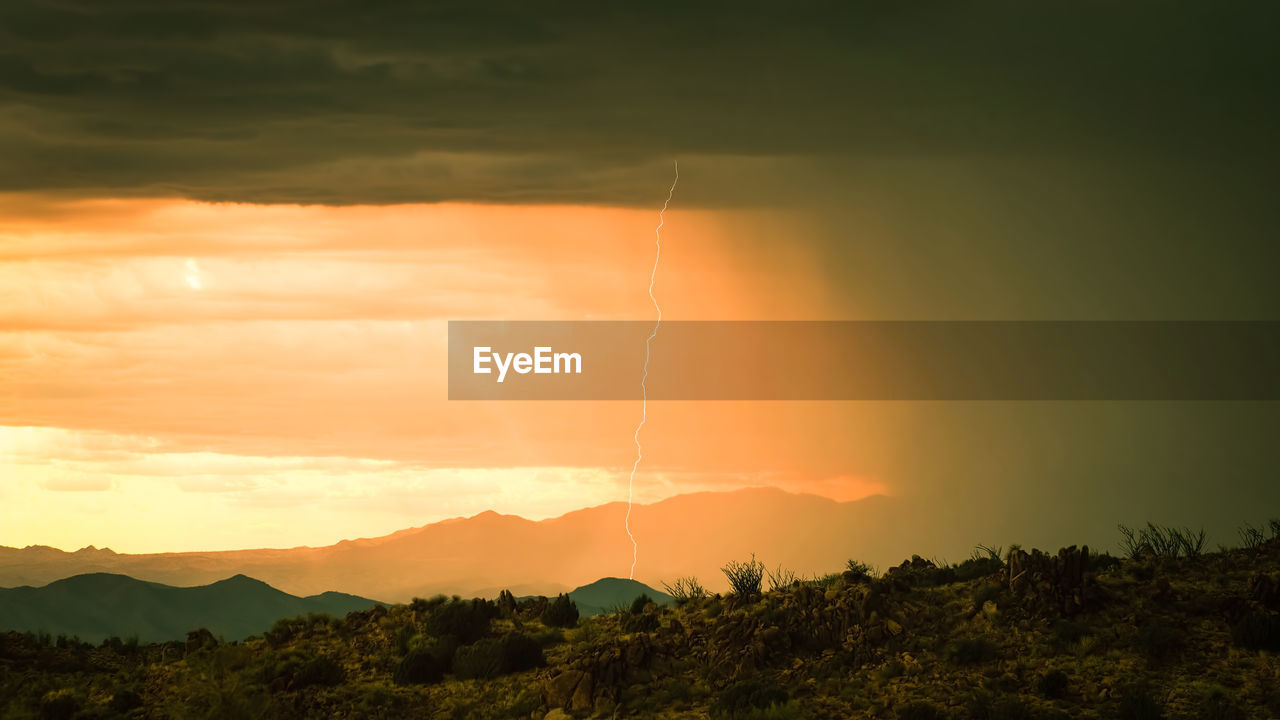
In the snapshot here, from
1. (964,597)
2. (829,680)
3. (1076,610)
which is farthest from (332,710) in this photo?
(1076,610)

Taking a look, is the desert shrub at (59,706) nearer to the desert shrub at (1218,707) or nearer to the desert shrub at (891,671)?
the desert shrub at (891,671)

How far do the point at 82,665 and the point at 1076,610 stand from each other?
40922 millimetres

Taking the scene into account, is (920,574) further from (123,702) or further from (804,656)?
(123,702)

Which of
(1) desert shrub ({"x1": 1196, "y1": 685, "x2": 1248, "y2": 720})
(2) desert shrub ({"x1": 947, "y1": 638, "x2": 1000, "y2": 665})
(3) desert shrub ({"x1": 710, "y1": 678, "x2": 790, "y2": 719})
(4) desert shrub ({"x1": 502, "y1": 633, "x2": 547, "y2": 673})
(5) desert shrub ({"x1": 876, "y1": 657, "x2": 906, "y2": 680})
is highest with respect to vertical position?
(4) desert shrub ({"x1": 502, "y1": 633, "x2": 547, "y2": 673})

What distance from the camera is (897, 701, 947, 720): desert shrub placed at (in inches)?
1560

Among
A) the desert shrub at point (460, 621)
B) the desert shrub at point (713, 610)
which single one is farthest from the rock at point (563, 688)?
the desert shrub at point (460, 621)

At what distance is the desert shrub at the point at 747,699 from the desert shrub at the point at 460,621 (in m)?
13.6

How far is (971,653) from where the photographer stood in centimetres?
4291

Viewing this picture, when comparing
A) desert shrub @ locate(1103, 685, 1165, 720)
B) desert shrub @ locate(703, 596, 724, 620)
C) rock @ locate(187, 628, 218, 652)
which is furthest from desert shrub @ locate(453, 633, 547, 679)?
desert shrub @ locate(1103, 685, 1165, 720)

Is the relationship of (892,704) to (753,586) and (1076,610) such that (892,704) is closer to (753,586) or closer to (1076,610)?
(1076,610)

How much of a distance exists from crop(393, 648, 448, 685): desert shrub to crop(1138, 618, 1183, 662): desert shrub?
2556 cm

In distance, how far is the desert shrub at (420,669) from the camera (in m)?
50.3

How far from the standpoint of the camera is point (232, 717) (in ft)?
159

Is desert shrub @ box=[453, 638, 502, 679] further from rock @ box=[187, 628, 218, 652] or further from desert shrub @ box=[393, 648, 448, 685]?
rock @ box=[187, 628, 218, 652]
